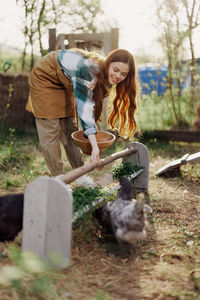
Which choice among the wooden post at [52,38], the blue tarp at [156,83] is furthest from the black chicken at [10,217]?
the wooden post at [52,38]

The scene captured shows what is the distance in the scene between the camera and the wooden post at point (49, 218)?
7.11 ft

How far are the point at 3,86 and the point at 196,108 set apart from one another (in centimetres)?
422

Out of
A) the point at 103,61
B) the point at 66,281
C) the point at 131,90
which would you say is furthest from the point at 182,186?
the point at 66,281

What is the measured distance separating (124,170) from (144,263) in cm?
148

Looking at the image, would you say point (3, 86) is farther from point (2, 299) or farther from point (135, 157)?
point (2, 299)

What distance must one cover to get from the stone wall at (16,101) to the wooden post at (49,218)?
5.55 m

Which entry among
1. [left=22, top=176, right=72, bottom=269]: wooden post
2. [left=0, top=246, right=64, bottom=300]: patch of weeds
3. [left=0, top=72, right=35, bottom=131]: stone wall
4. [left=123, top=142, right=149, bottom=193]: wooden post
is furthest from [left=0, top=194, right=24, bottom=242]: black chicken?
[left=0, top=72, right=35, bottom=131]: stone wall

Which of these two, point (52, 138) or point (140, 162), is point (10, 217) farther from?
point (140, 162)

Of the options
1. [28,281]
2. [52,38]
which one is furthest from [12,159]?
[28,281]

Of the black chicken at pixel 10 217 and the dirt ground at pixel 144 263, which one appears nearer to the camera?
the dirt ground at pixel 144 263

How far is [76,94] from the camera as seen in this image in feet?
10.1

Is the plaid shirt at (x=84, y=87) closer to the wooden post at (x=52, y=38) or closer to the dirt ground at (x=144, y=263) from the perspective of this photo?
the dirt ground at (x=144, y=263)

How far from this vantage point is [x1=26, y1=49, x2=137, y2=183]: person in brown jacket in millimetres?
3064

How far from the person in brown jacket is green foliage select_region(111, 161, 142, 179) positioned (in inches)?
15.1
